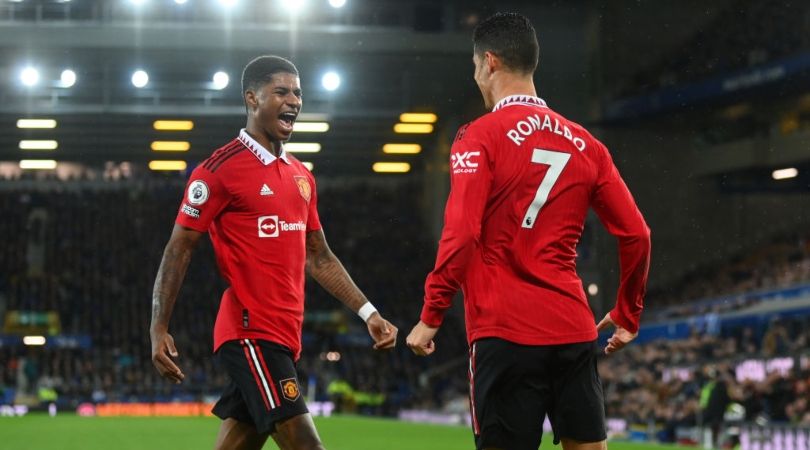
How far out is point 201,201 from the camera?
5.12m

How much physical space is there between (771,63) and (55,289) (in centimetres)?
2205

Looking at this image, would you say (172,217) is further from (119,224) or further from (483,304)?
(483,304)

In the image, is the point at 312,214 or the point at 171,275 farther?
the point at 312,214

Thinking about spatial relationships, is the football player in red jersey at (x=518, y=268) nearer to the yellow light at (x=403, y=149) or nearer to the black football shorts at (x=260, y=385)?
the black football shorts at (x=260, y=385)

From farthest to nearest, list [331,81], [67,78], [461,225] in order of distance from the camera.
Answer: [67,78] → [331,81] → [461,225]

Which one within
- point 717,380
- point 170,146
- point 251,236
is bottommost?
point 717,380

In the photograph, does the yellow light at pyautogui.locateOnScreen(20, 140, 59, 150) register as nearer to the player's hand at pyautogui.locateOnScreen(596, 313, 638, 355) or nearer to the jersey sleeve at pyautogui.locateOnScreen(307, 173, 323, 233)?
the jersey sleeve at pyautogui.locateOnScreen(307, 173, 323, 233)

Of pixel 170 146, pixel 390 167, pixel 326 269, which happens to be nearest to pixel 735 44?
pixel 390 167

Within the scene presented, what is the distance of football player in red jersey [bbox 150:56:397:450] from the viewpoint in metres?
4.98

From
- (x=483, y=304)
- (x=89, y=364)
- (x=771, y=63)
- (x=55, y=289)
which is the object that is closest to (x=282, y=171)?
(x=483, y=304)

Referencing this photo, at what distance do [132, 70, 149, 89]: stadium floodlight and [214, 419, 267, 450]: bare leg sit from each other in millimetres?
27027

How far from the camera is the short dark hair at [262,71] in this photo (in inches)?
212

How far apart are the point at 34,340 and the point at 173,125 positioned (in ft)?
25.8

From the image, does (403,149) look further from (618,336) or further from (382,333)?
(618,336)
